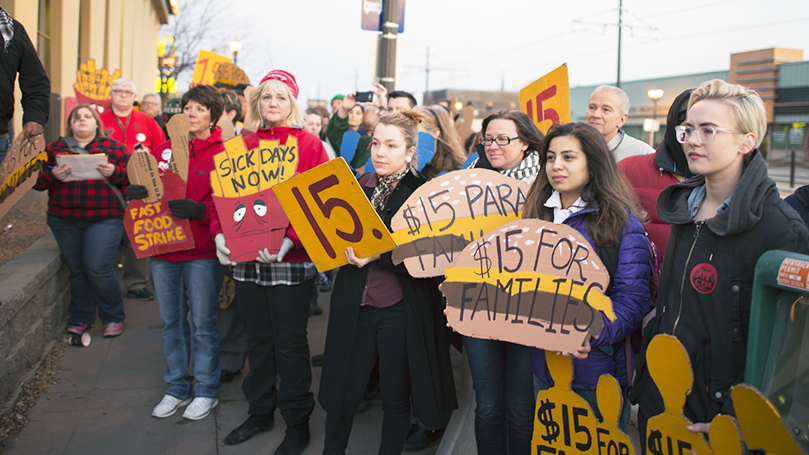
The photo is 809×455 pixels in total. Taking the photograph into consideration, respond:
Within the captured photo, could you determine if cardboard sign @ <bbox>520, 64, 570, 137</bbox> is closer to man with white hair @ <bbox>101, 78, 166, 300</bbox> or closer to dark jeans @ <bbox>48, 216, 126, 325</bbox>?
dark jeans @ <bbox>48, 216, 126, 325</bbox>

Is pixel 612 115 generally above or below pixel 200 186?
above

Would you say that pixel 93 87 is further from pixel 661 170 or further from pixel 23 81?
pixel 661 170

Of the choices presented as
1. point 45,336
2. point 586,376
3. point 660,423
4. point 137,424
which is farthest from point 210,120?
point 660,423

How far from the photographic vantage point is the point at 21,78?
3643 mm

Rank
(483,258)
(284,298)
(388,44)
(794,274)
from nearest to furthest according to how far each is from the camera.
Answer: (794,274)
(483,258)
(284,298)
(388,44)

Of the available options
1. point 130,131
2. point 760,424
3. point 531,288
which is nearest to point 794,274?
point 760,424

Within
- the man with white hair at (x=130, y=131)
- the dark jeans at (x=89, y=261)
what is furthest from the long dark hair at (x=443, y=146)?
the man with white hair at (x=130, y=131)

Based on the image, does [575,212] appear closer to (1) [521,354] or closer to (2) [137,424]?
(1) [521,354]

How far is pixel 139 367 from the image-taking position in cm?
438

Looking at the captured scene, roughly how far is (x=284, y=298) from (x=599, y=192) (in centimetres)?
178

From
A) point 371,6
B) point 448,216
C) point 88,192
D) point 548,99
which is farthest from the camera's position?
point 371,6

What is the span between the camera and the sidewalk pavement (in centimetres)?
323

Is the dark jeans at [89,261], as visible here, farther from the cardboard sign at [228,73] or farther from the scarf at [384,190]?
the cardboard sign at [228,73]

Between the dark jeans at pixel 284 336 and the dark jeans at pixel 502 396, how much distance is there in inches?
41.3
